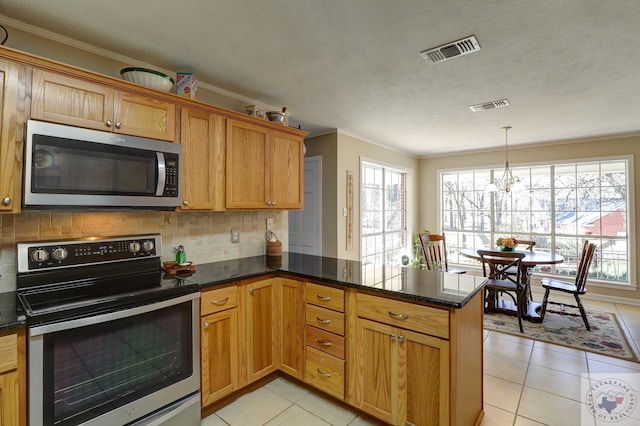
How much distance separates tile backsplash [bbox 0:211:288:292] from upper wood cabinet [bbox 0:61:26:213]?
323mm

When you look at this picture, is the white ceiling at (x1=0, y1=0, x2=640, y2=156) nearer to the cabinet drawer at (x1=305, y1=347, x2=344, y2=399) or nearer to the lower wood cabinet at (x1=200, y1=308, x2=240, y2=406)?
the lower wood cabinet at (x1=200, y1=308, x2=240, y2=406)

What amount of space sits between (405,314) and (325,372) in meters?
0.84

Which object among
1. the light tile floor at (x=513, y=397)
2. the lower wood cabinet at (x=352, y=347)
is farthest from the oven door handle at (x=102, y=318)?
the light tile floor at (x=513, y=397)

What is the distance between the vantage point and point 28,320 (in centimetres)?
135

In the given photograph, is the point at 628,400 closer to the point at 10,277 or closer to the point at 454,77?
the point at 454,77

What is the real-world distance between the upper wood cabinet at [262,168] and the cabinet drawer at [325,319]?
3.48 feet

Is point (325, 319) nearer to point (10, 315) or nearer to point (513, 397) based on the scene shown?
point (513, 397)

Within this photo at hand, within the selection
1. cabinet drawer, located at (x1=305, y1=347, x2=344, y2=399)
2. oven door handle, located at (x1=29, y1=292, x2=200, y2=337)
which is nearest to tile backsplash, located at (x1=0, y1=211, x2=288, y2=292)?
oven door handle, located at (x1=29, y1=292, x2=200, y2=337)

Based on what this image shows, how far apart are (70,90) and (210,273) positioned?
4.68ft

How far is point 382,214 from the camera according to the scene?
18.4 feet

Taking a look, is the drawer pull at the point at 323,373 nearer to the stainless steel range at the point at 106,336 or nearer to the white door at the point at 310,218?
the stainless steel range at the point at 106,336

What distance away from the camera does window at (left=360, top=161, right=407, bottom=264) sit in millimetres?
5094

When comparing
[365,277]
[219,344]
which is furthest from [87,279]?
[365,277]

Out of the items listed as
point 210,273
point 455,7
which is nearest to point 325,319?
point 210,273
